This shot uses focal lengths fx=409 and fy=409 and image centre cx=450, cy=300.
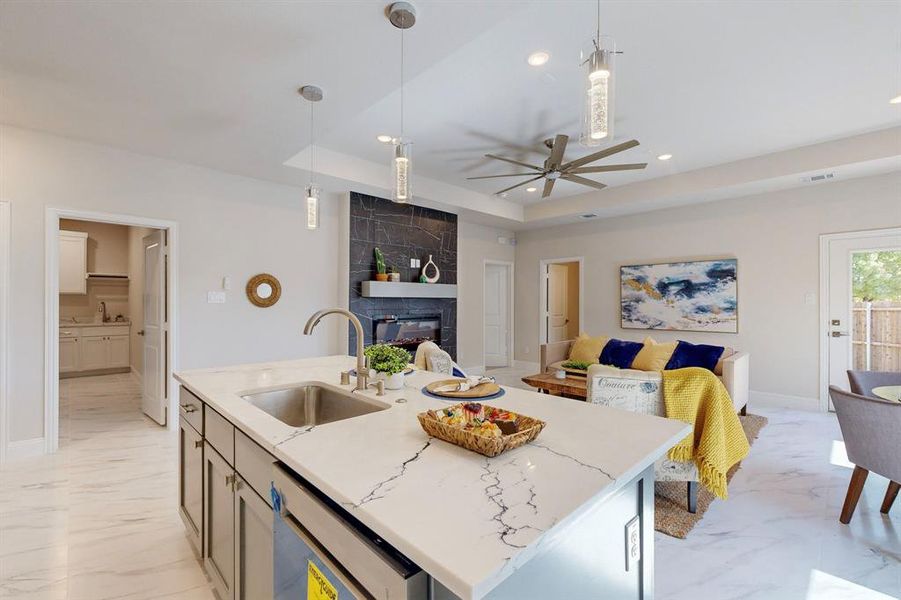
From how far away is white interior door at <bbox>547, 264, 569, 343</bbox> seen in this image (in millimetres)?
7359

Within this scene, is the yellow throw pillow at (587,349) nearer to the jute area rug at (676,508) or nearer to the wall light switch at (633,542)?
the jute area rug at (676,508)

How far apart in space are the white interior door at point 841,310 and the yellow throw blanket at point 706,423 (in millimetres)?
3323

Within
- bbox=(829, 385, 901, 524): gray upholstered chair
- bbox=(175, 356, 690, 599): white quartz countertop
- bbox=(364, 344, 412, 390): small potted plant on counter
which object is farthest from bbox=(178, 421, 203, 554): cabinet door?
bbox=(829, 385, 901, 524): gray upholstered chair

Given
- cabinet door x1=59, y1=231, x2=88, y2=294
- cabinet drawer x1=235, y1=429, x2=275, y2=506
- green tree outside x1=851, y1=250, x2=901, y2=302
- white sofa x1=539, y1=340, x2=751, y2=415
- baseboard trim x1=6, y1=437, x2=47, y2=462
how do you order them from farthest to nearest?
cabinet door x1=59, y1=231, x2=88, y2=294, green tree outside x1=851, y1=250, x2=901, y2=302, white sofa x1=539, y1=340, x2=751, y2=415, baseboard trim x1=6, y1=437, x2=47, y2=462, cabinet drawer x1=235, y1=429, x2=275, y2=506

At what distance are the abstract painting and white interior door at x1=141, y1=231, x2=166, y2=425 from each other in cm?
576

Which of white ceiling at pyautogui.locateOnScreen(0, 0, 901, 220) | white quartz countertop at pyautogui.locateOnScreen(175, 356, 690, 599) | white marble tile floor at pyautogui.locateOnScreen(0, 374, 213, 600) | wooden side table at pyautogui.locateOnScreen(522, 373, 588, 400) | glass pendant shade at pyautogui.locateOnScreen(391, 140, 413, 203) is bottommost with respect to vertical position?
white marble tile floor at pyautogui.locateOnScreen(0, 374, 213, 600)

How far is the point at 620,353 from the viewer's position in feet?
15.2

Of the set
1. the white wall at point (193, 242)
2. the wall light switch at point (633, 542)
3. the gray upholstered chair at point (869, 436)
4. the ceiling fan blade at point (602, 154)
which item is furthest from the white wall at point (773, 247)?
the wall light switch at point (633, 542)

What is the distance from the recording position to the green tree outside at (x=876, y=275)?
163 inches

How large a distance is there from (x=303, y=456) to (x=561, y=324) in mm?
7296

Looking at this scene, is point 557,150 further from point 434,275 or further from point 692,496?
point 434,275

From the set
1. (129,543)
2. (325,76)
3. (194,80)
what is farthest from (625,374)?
(194,80)

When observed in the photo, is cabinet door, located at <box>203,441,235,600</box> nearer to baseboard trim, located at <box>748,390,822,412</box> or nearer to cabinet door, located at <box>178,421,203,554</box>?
cabinet door, located at <box>178,421,203,554</box>

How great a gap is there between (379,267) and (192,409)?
3.49m
